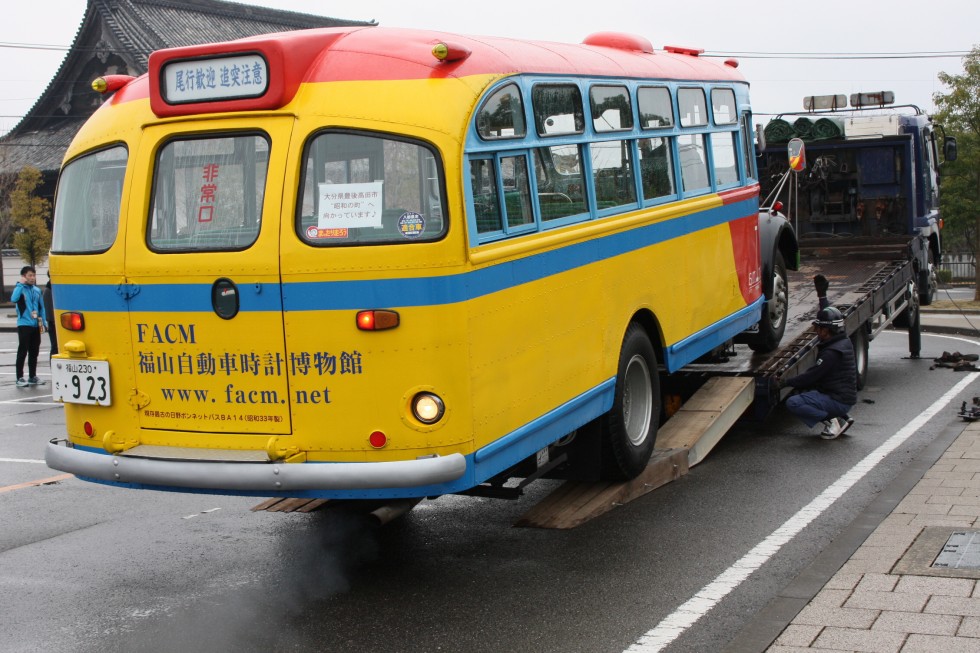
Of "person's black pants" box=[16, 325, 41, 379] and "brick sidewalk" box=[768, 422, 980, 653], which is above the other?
"person's black pants" box=[16, 325, 41, 379]

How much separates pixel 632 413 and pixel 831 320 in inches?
131

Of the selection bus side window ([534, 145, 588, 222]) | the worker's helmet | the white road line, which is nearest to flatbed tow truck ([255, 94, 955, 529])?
the worker's helmet

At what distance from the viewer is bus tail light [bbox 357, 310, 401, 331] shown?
562cm

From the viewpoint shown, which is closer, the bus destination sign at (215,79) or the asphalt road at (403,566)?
the asphalt road at (403,566)

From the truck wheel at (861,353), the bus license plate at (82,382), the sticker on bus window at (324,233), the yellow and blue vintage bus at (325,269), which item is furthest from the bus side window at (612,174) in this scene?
the truck wheel at (861,353)

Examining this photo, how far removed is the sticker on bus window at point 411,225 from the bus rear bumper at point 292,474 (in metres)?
1.08

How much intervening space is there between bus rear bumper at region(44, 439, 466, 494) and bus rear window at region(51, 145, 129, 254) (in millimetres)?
1251

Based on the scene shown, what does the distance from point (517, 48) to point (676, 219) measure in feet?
8.06

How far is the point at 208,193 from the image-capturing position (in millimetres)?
6047

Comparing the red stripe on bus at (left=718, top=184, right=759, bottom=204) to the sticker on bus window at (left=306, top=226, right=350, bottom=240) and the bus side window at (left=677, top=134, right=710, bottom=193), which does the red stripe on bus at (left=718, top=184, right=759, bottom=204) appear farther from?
the sticker on bus window at (left=306, top=226, right=350, bottom=240)

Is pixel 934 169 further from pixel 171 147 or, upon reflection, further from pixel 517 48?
pixel 171 147

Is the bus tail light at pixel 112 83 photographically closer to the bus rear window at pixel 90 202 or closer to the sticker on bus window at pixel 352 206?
the bus rear window at pixel 90 202

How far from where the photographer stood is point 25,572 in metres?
6.97

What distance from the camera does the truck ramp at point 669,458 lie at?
7.47m
